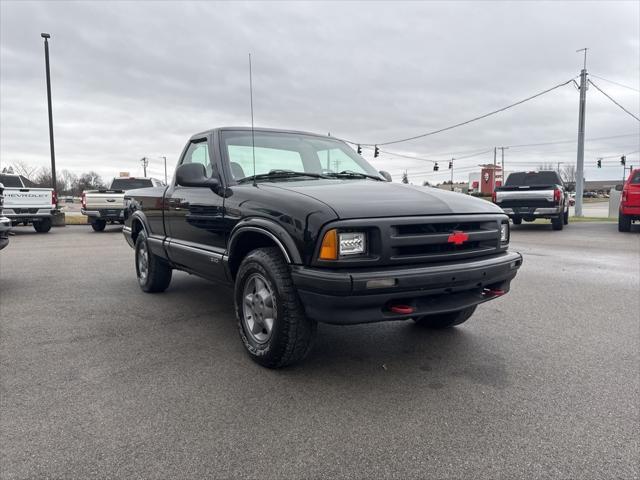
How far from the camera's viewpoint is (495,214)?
3525mm

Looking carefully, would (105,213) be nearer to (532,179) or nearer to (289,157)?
(289,157)

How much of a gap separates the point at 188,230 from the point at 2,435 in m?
2.43

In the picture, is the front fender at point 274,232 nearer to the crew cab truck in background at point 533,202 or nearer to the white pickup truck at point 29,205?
the crew cab truck in background at point 533,202

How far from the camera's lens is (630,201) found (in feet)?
42.9

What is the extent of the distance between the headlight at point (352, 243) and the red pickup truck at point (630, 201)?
1319 cm

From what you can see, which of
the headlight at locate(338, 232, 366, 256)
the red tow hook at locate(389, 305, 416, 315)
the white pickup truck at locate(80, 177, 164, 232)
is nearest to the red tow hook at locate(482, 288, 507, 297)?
the red tow hook at locate(389, 305, 416, 315)

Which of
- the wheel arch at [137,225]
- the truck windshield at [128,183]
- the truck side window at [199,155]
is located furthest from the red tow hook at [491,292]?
the truck windshield at [128,183]

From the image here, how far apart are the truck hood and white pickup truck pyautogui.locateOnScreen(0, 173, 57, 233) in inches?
519

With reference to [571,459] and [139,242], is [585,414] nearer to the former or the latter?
[571,459]

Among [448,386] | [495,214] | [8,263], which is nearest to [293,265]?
[448,386]

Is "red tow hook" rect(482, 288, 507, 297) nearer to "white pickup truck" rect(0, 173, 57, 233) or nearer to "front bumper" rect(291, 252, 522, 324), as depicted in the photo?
"front bumper" rect(291, 252, 522, 324)

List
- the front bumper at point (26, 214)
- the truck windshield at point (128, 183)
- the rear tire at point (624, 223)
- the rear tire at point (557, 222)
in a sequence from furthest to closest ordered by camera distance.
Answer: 1. the truck windshield at point (128, 183)
2. the rear tire at point (557, 222)
3. the front bumper at point (26, 214)
4. the rear tire at point (624, 223)

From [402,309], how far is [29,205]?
14.5m

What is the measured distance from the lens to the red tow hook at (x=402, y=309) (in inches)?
111
